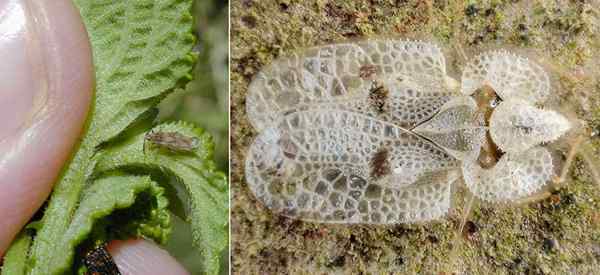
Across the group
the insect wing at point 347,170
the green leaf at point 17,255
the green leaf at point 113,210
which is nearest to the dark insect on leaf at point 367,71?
the insect wing at point 347,170

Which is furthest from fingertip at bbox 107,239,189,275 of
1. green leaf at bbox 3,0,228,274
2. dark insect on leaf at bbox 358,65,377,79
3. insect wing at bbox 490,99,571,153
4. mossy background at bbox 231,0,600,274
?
insect wing at bbox 490,99,571,153

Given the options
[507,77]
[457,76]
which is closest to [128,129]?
[457,76]

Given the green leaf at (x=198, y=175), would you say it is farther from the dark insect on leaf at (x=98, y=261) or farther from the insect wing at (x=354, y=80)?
the insect wing at (x=354, y=80)

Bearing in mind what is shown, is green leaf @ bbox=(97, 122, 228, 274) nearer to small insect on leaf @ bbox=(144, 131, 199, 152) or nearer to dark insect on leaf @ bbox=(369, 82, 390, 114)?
small insect on leaf @ bbox=(144, 131, 199, 152)

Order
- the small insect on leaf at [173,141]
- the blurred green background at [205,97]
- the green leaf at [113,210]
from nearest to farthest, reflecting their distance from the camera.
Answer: the green leaf at [113,210] < the small insect on leaf at [173,141] < the blurred green background at [205,97]

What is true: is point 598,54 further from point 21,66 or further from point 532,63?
point 21,66

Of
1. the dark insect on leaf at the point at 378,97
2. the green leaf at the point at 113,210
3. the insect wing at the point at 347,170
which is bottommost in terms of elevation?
the insect wing at the point at 347,170

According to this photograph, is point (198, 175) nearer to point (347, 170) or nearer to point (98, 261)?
point (98, 261)
